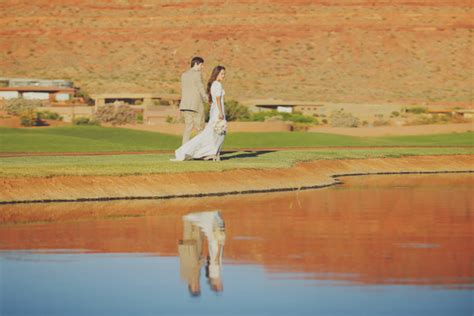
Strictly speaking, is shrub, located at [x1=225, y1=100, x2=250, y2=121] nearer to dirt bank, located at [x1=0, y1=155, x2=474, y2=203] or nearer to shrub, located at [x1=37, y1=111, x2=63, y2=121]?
shrub, located at [x1=37, y1=111, x2=63, y2=121]

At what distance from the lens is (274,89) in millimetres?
92812

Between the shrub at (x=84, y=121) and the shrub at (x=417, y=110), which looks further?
the shrub at (x=417, y=110)

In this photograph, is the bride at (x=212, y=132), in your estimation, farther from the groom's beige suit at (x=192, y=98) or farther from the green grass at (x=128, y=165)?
the green grass at (x=128, y=165)

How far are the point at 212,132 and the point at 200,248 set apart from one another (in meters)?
12.0

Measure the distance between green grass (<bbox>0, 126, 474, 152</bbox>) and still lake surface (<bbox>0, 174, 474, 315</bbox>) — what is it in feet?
56.9

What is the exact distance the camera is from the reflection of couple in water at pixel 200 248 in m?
12.1

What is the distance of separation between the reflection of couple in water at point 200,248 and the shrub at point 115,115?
47.9m

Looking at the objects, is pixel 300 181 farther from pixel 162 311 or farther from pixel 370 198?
pixel 162 311

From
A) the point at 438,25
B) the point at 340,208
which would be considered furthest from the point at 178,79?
the point at 340,208

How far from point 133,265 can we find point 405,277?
320 cm

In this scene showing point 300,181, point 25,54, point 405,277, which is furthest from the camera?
point 25,54

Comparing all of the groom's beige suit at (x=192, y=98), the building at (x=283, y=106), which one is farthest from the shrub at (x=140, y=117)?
the groom's beige suit at (x=192, y=98)

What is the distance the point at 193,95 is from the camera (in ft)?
85.4

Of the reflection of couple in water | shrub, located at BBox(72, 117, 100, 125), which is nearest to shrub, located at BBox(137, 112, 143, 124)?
shrub, located at BBox(72, 117, 100, 125)
